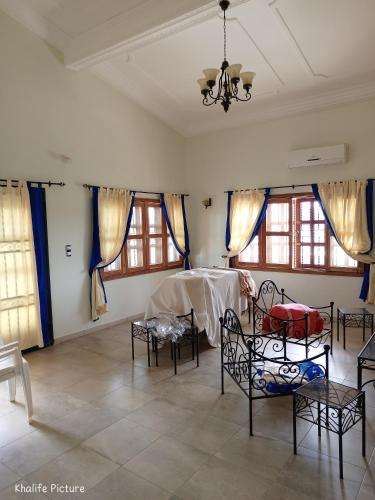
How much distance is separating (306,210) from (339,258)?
0.94m

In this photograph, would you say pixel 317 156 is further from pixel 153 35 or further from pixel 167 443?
pixel 167 443

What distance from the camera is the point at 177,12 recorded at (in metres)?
3.70

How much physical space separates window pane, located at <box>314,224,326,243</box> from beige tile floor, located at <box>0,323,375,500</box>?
2.54m

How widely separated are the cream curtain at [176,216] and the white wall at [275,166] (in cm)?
39

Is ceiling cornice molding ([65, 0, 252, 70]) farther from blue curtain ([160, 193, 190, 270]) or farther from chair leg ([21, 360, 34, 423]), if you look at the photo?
chair leg ([21, 360, 34, 423])

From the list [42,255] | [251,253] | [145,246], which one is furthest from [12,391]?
[251,253]

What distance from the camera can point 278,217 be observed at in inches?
249

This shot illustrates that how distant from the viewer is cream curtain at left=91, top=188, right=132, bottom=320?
212 inches

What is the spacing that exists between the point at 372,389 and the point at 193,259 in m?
4.47

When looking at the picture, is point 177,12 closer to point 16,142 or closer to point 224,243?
point 16,142

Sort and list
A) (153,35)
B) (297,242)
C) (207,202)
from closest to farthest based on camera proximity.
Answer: (153,35)
(297,242)
(207,202)

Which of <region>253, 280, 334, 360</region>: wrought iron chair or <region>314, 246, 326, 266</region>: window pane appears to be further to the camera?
<region>314, 246, 326, 266</region>: window pane

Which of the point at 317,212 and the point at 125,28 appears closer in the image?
the point at 125,28

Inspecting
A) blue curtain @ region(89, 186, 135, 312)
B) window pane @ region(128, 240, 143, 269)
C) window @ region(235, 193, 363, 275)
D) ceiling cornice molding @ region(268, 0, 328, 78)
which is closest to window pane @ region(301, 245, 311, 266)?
window @ region(235, 193, 363, 275)
